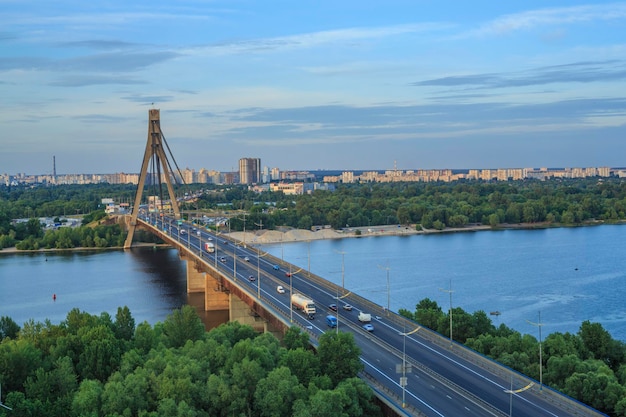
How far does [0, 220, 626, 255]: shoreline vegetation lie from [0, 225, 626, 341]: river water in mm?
2346

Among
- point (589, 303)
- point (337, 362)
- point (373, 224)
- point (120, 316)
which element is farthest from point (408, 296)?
point (373, 224)

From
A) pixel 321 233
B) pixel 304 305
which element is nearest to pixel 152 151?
pixel 321 233

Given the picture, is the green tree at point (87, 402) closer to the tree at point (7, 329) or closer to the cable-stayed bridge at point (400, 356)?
the cable-stayed bridge at point (400, 356)

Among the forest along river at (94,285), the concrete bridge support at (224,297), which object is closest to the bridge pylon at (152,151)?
the forest along river at (94,285)

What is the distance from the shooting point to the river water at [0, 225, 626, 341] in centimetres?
2264

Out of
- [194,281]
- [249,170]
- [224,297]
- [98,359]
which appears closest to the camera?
[98,359]

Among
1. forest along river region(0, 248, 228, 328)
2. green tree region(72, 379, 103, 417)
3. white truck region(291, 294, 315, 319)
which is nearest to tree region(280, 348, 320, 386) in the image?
green tree region(72, 379, 103, 417)

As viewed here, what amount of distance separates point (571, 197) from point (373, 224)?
2089 centimetres

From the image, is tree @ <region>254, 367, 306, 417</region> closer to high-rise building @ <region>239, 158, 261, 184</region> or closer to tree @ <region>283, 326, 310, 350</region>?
tree @ <region>283, 326, 310, 350</region>

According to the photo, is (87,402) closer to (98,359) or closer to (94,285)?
(98,359)

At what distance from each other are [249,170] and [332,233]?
9205 cm

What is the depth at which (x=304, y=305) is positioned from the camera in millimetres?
16422

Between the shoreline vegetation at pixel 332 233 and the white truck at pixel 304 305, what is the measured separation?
2737 centimetres

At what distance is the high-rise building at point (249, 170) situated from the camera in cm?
14025
